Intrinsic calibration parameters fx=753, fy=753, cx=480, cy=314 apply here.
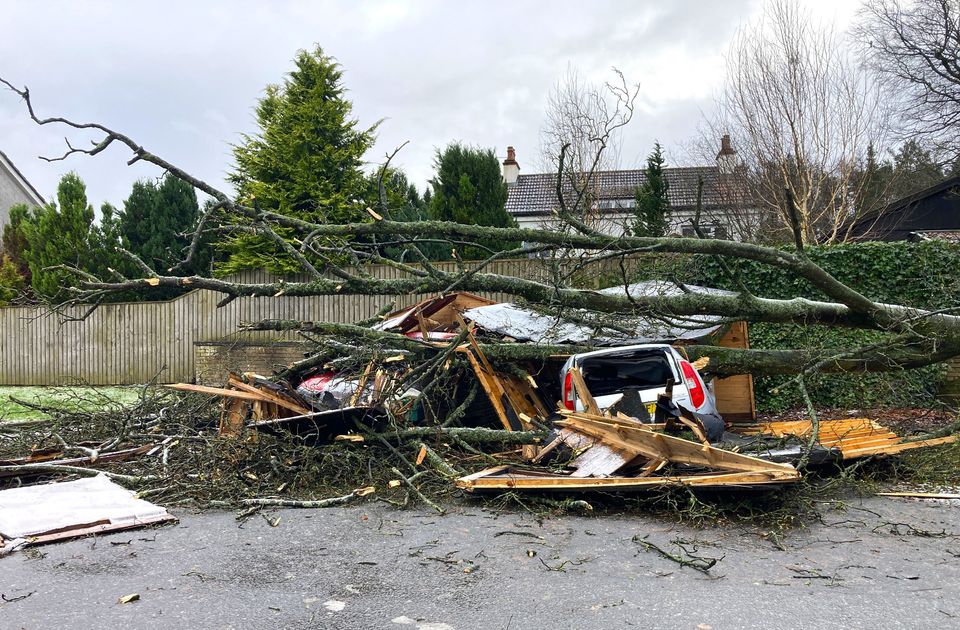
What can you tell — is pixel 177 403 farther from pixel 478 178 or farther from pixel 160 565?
pixel 478 178

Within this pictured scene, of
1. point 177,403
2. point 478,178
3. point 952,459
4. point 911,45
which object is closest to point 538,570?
point 952,459

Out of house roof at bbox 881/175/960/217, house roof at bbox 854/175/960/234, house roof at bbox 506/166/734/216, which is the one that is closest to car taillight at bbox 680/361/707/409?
house roof at bbox 506/166/734/216

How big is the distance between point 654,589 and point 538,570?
0.68m

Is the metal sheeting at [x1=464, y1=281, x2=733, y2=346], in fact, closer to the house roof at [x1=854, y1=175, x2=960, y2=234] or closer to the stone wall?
the stone wall

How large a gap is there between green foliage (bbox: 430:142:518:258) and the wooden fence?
235 centimetres

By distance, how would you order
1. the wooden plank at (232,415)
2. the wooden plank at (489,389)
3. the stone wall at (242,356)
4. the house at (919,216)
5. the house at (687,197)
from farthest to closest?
the house at (687,197)
the house at (919,216)
the stone wall at (242,356)
the wooden plank at (489,389)
the wooden plank at (232,415)

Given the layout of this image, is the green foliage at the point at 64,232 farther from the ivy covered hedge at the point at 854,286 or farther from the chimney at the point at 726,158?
the chimney at the point at 726,158

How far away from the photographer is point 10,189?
97.8ft

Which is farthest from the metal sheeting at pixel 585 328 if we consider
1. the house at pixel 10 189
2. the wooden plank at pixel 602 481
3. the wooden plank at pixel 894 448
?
the house at pixel 10 189

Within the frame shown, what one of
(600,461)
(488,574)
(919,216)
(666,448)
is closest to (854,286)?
(666,448)

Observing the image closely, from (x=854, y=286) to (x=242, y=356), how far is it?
37.3 ft

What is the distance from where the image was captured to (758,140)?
19109 mm

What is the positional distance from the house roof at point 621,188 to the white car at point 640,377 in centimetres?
961

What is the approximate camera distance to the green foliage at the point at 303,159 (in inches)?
654
